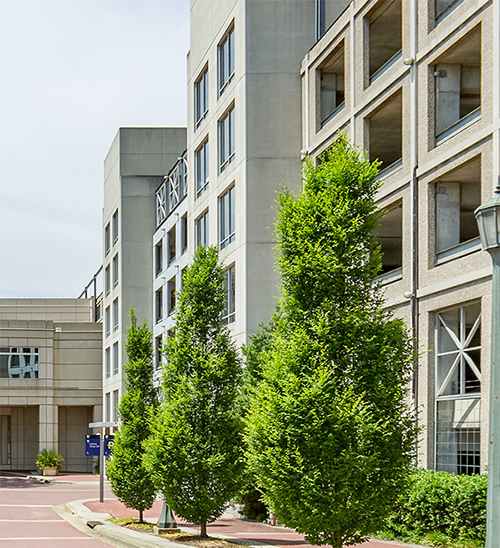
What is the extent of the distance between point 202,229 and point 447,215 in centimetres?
1671

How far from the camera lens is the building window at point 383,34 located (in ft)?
81.4

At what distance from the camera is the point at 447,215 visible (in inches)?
851

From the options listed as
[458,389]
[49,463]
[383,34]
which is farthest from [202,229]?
[49,463]

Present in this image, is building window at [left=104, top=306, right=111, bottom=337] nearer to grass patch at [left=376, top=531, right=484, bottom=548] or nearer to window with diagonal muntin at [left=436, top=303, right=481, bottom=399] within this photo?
window with diagonal muntin at [left=436, top=303, right=481, bottom=399]

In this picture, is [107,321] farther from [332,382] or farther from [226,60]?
[332,382]

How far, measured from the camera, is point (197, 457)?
1925 cm

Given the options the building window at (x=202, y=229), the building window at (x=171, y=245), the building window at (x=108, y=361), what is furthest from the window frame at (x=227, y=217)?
the building window at (x=108, y=361)

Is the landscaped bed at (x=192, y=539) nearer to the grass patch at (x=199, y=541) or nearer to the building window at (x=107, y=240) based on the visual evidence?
the grass patch at (x=199, y=541)

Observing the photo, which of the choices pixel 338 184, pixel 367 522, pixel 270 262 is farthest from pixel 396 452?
pixel 270 262

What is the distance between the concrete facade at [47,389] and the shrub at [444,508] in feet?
142

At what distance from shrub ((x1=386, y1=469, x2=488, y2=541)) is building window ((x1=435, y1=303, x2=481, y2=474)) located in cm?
133

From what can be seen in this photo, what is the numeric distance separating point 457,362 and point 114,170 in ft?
132

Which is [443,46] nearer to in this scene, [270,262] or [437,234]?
[437,234]

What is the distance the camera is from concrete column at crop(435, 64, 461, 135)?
2169 cm
